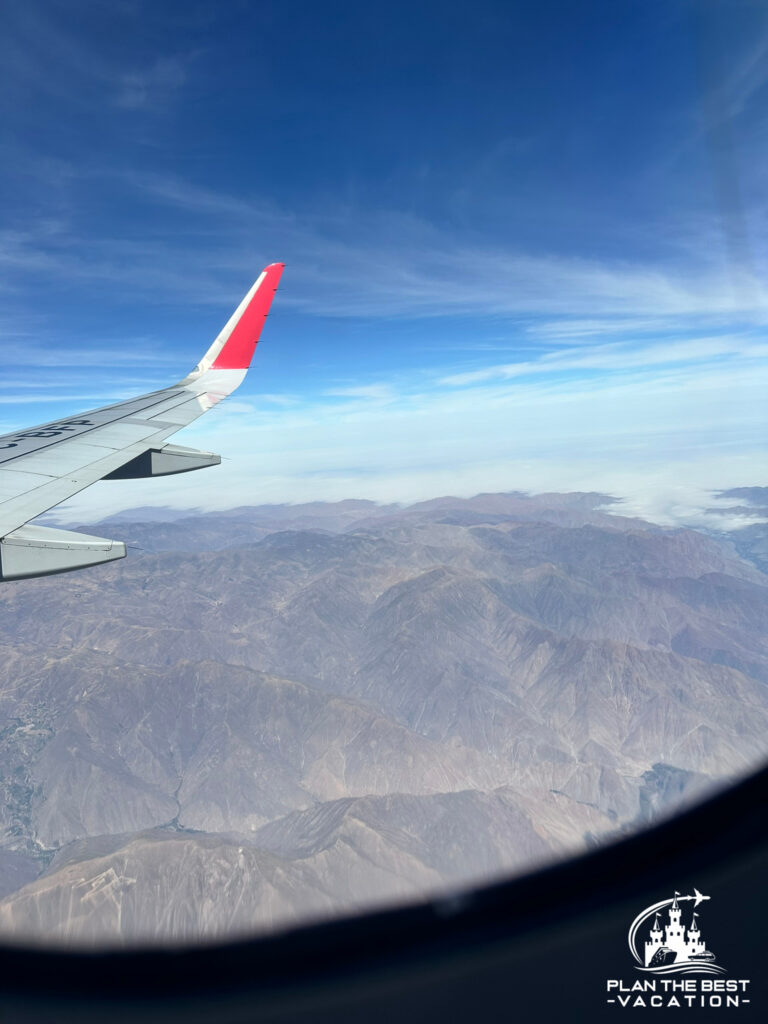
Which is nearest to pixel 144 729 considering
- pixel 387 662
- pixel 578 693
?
pixel 387 662

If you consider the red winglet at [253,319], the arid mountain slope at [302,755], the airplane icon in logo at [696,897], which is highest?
the red winglet at [253,319]

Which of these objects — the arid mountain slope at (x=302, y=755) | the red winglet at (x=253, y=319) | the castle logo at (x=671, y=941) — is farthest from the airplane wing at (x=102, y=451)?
the arid mountain slope at (x=302, y=755)

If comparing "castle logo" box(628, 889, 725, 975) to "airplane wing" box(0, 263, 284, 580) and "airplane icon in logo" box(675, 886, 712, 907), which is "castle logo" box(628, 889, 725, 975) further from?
"airplane wing" box(0, 263, 284, 580)

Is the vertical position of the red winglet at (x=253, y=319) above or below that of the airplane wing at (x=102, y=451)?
above

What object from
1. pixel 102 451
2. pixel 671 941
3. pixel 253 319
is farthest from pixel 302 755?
pixel 671 941

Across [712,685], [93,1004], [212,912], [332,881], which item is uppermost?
[93,1004]

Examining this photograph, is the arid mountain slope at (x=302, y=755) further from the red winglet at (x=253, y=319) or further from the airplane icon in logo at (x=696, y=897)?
the airplane icon in logo at (x=696, y=897)

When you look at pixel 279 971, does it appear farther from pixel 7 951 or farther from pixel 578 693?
pixel 578 693
